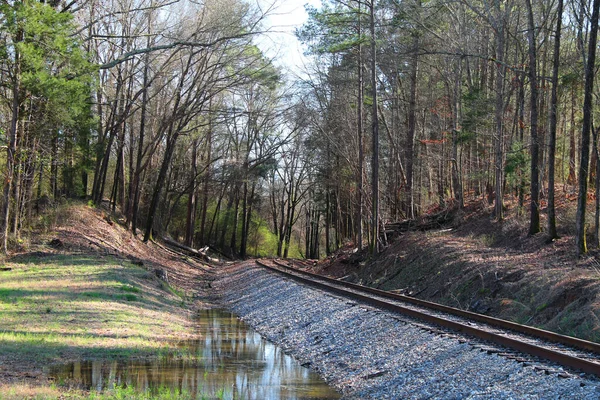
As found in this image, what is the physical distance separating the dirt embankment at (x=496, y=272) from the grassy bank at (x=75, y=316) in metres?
7.05

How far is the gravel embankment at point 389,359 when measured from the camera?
714cm

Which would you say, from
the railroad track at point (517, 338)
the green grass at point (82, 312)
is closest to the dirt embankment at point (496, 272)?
the railroad track at point (517, 338)

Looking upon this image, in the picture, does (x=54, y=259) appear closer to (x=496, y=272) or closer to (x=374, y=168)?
(x=374, y=168)

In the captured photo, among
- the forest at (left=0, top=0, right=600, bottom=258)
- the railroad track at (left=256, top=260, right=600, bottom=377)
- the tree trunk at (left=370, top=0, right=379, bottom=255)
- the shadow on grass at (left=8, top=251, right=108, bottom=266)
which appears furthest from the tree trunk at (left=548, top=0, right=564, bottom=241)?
the shadow on grass at (left=8, top=251, right=108, bottom=266)

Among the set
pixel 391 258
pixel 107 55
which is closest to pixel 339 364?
pixel 391 258

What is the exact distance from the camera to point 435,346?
9516 mm

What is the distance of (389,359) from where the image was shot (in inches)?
384

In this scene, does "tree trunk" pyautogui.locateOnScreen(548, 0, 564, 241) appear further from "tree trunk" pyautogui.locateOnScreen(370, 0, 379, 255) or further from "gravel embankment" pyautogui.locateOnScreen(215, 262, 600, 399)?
"tree trunk" pyautogui.locateOnScreen(370, 0, 379, 255)

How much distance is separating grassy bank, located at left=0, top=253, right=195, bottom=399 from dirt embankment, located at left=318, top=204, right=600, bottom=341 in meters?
7.05

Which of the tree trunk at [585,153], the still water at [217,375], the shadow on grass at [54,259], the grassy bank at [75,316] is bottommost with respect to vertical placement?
the still water at [217,375]

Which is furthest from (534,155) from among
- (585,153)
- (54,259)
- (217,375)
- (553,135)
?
(54,259)

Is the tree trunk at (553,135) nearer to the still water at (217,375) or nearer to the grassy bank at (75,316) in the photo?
the still water at (217,375)

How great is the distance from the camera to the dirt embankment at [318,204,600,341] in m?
12.1

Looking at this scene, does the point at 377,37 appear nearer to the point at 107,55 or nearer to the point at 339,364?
the point at 107,55
